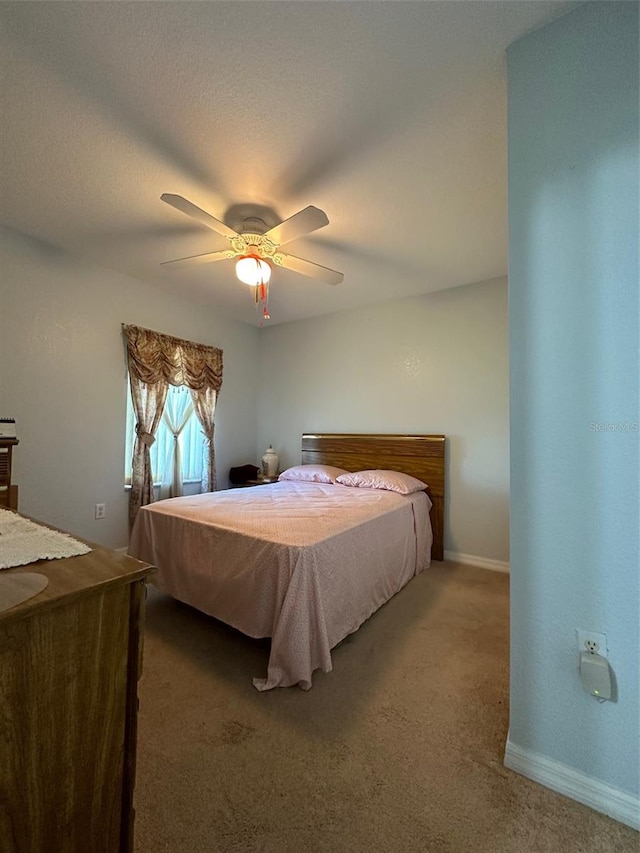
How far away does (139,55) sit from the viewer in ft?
4.30

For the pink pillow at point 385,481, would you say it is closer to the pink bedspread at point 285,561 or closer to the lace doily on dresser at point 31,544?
the pink bedspread at point 285,561

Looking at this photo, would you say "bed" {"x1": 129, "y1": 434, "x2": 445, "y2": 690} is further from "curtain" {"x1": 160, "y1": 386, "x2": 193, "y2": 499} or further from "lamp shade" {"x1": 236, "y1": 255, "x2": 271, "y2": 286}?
"lamp shade" {"x1": 236, "y1": 255, "x2": 271, "y2": 286}

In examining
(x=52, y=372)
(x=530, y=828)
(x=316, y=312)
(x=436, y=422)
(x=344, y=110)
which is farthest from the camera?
Answer: (x=316, y=312)

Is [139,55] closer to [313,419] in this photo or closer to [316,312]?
[316,312]

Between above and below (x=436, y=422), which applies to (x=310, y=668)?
below

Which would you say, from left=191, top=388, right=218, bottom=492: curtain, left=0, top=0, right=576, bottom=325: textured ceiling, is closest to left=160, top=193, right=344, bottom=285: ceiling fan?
left=0, top=0, right=576, bottom=325: textured ceiling

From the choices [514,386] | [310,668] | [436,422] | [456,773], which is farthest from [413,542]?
[514,386]

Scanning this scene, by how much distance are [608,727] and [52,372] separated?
11.9 feet

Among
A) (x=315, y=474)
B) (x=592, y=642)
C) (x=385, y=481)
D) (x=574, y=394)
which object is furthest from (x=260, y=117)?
(x=315, y=474)

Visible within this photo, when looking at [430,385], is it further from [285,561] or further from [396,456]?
[285,561]

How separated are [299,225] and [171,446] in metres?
2.57

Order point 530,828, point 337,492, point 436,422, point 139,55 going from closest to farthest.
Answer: point 530,828
point 139,55
point 337,492
point 436,422

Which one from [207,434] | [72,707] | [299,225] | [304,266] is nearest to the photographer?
[72,707]

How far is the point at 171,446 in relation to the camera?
143 inches
